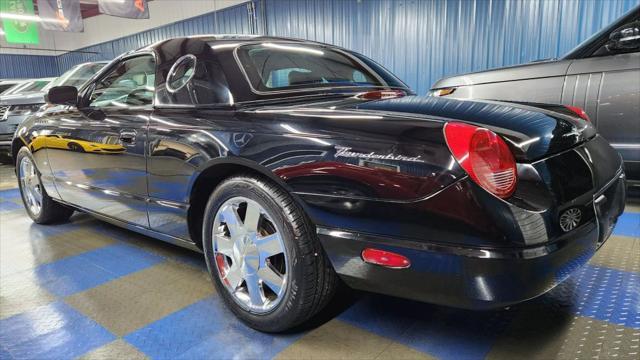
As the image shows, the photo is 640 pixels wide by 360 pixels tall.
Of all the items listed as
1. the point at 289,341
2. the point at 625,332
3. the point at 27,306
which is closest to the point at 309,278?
the point at 289,341

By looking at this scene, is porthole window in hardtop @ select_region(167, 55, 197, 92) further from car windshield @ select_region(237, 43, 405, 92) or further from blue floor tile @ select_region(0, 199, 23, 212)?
Result: blue floor tile @ select_region(0, 199, 23, 212)

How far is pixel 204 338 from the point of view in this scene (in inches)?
66.0

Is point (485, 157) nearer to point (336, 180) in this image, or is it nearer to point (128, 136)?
point (336, 180)

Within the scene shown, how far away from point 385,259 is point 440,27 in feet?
22.0

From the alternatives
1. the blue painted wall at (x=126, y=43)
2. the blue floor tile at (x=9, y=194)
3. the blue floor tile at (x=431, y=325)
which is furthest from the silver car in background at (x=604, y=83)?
the blue painted wall at (x=126, y=43)

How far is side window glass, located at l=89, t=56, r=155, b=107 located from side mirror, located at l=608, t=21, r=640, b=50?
318 cm

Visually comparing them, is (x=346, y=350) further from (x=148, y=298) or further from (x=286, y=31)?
(x=286, y=31)

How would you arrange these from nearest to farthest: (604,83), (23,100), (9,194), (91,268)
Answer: (91,268) < (604,83) < (9,194) < (23,100)

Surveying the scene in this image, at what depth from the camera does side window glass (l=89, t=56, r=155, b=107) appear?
7.52ft

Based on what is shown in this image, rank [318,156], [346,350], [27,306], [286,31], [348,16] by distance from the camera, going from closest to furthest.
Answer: [318,156] < [346,350] < [27,306] < [348,16] < [286,31]

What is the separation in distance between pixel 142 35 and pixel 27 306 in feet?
50.1

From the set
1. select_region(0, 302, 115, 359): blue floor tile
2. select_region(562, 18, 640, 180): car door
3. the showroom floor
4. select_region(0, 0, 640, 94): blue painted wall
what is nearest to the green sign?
select_region(0, 0, 640, 94): blue painted wall

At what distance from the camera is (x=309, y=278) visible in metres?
1.48

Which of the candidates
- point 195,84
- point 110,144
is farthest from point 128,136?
point 195,84
